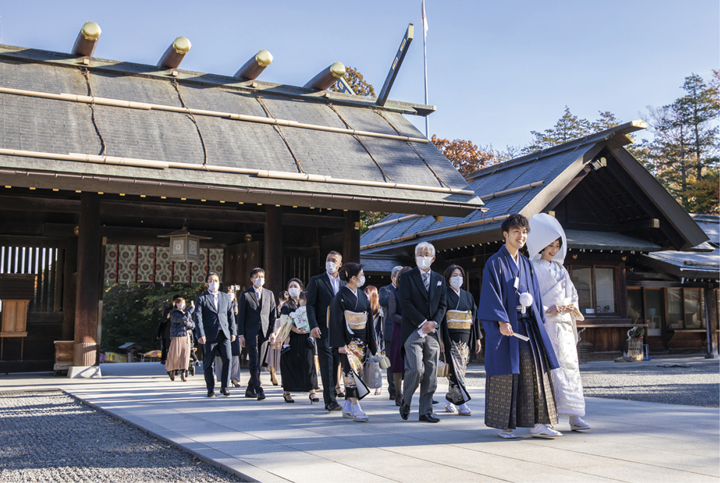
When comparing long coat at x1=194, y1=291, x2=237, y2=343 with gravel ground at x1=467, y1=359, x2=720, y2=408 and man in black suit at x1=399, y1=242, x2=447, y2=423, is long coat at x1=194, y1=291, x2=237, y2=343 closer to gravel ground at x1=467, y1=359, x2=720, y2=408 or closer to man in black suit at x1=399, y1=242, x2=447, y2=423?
man in black suit at x1=399, y1=242, x2=447, y2=423

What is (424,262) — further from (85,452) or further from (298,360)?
(85,452)

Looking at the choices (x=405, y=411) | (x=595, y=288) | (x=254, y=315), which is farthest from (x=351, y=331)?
(x=595, y=288)

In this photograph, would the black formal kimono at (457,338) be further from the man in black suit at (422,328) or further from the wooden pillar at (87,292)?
the wooden pillar at (87,292)

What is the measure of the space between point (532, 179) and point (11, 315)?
482 inches

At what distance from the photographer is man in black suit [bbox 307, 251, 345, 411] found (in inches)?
282

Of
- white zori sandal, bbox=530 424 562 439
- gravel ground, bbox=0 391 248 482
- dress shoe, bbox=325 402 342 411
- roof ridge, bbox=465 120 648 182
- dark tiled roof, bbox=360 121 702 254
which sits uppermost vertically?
roof ridge, bbox=465 120 648 182

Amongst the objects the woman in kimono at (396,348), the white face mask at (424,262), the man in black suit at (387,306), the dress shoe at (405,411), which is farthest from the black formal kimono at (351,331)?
the man in black suit at (387,306)

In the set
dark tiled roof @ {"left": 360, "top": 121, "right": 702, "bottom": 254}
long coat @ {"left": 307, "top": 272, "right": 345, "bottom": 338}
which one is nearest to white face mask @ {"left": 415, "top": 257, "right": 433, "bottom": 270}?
long coat @ {"left": 307, "top": 272, "right": 345, "bottom": 338}

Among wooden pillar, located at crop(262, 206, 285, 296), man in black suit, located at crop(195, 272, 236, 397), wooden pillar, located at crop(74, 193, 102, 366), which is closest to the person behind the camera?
man in black suit, located at crop(195, 272, 236, 397)

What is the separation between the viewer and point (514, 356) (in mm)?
5102

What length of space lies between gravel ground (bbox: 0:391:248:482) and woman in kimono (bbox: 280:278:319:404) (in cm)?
213

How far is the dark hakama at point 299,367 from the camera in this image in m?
8.00

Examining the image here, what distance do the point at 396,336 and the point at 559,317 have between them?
2972mm

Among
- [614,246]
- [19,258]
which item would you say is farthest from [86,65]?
[614,246]
